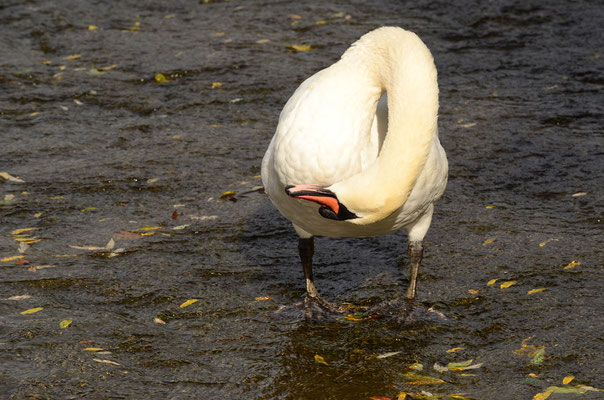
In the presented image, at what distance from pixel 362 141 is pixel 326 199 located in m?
0.47

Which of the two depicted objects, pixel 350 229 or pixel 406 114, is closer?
pixel 406 114

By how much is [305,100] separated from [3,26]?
1002 centimetres

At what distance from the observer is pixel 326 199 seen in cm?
449

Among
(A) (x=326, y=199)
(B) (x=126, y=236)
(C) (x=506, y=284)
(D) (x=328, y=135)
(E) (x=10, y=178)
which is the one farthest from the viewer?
(E) (x=10, y=178)

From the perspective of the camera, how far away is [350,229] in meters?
5.20

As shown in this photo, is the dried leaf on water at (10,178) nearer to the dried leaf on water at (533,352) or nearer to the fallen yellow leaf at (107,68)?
the fallen yellow leaf at (107,68)

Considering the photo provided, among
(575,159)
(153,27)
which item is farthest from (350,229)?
(153,27)

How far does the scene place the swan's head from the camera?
14.7 ft

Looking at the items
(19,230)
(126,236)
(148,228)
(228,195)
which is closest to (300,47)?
(228,195)

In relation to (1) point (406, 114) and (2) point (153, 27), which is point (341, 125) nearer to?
(1) point (406, 114)

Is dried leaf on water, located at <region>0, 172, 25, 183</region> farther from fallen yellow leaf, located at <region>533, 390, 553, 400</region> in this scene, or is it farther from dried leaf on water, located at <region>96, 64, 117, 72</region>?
fallen yellow leaf, located at <region>533, 390, 553, 400</region>

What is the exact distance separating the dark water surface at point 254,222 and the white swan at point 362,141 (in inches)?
39.3

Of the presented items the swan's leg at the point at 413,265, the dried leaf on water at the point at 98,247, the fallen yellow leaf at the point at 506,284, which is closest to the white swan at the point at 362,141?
the swan's leg at the point at 413,265

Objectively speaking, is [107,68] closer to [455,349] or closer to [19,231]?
[19,231]
